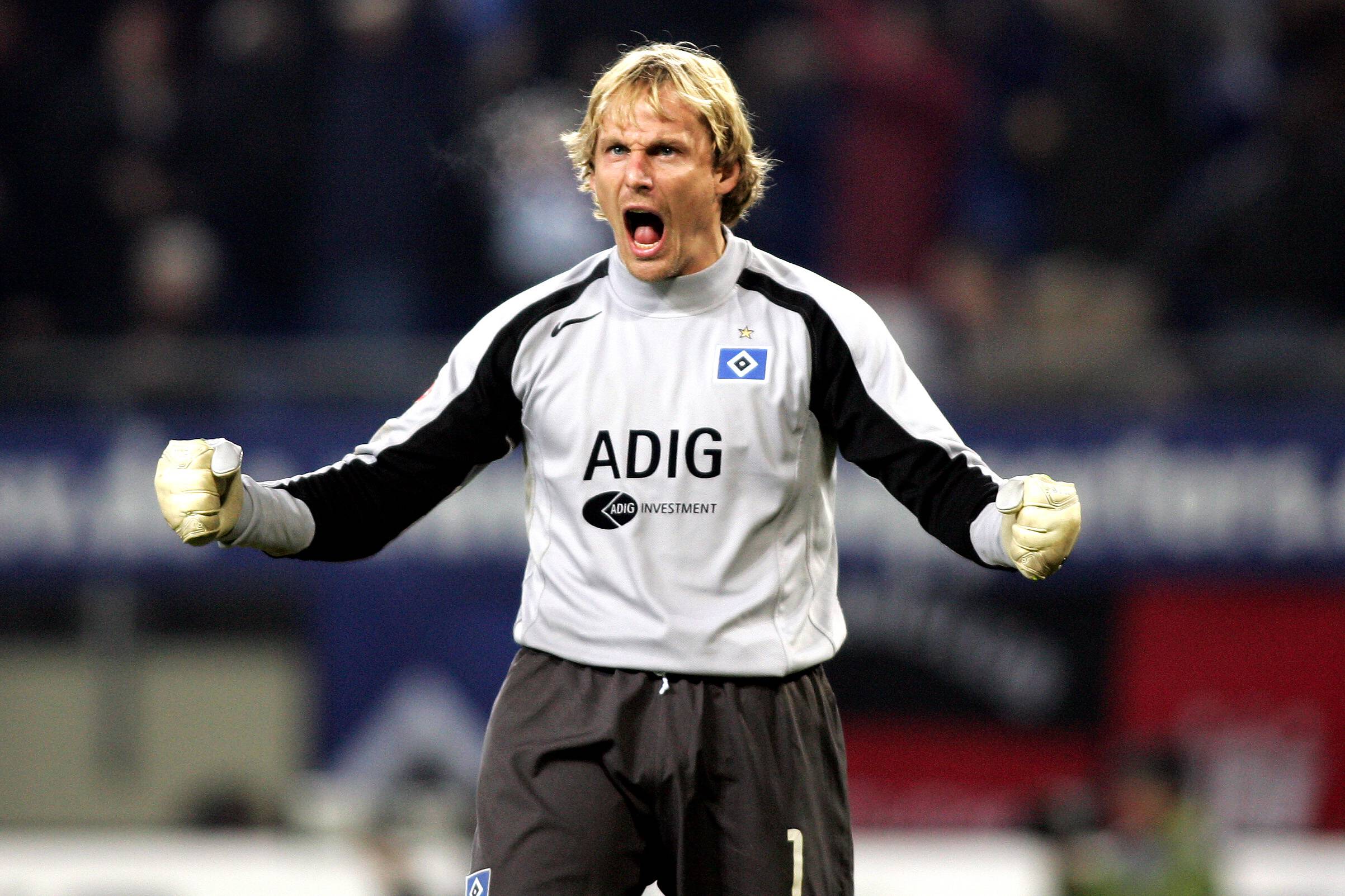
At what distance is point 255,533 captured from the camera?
3268mm

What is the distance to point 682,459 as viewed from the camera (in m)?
3.30

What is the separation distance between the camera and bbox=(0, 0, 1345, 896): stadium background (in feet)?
25.3

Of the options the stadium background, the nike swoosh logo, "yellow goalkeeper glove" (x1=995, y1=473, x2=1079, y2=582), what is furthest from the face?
the stadium background

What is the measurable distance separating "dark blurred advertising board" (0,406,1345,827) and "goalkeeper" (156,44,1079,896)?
4293 mm

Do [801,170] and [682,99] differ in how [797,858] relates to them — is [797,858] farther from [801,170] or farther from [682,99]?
[801,170]

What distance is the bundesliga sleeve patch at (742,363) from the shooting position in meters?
3.33

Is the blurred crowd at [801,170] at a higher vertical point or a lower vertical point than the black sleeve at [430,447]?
higher

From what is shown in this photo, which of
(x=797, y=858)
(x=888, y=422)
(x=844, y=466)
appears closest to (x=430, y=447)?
(x=888, y=422)

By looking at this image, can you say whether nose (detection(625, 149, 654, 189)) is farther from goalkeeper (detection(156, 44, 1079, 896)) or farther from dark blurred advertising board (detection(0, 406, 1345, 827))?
dark blurred advertising board (detection(0, 406, 1345, 827))

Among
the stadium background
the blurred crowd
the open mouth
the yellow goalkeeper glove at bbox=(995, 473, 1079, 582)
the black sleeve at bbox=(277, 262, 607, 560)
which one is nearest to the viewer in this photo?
the yellow goalkeeper glove at bbox=(995, 473, 1079, 582)

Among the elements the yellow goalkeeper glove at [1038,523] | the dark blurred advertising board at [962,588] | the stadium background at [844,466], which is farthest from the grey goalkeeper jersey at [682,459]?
the dark blurred advertising board at [962,588]

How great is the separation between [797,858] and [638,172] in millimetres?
1167

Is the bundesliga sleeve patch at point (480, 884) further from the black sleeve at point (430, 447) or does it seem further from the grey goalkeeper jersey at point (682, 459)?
the black sleeve at point (430, 447)

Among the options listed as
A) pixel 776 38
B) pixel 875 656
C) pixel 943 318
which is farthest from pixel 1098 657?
pixel 776 38
